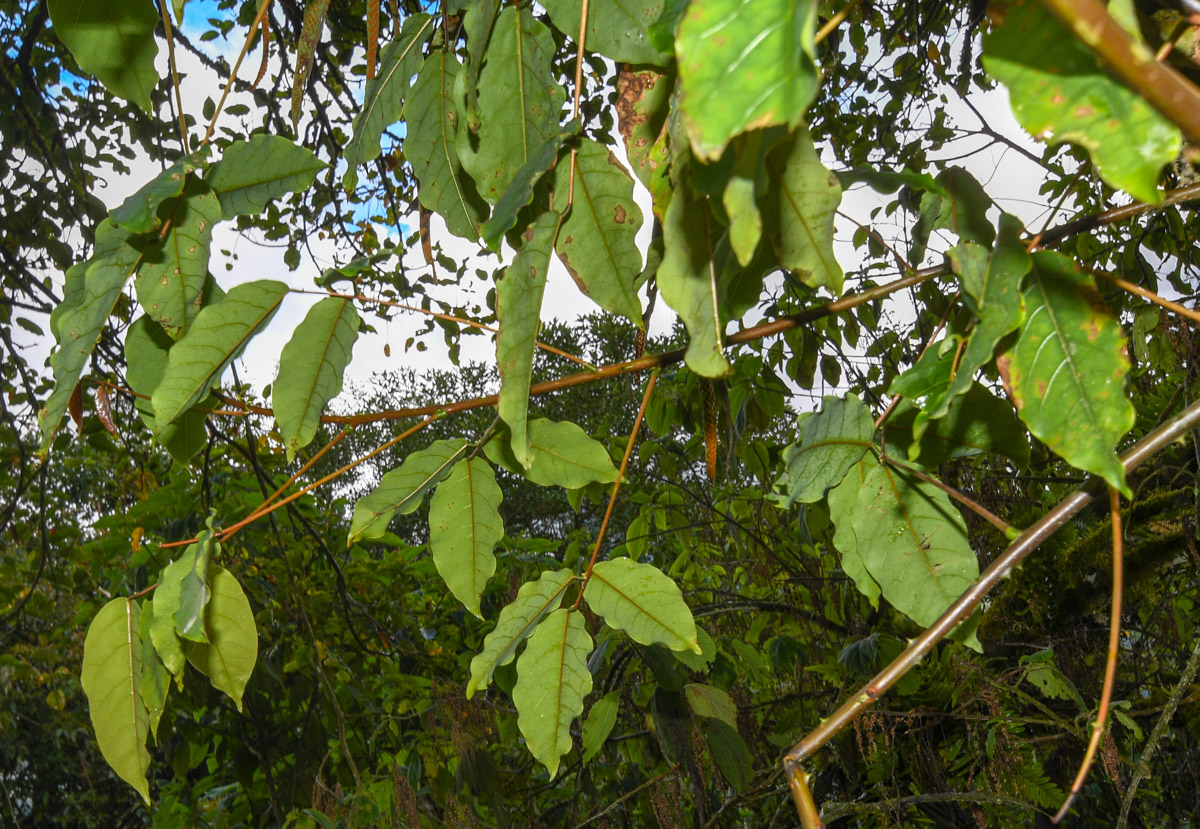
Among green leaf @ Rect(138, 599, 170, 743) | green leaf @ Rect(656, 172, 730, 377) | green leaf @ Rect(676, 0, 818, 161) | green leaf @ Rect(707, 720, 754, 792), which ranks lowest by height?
green leaf @ Rect(707, 720, 754, 792)

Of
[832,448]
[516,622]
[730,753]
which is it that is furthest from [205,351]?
[730,753]

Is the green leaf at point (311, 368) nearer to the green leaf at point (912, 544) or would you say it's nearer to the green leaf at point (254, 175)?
the green leaf at point (254, 175)

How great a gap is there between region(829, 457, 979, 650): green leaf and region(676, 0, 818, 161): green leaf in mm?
324

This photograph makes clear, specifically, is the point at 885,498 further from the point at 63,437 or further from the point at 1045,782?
the point at 63,437

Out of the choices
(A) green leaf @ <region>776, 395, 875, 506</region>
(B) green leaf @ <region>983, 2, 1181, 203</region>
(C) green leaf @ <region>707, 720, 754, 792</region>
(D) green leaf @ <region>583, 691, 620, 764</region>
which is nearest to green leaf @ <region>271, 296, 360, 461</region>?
(A) green leaf @ <region>776, 395, 875, 506</region>

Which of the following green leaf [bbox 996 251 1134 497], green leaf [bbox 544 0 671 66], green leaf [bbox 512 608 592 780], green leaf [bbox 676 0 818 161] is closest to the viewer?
green leaf [bbox 676 0 818 161]

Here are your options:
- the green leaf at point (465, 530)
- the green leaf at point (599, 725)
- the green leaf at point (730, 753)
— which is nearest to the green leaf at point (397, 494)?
the green leaf at point (465, 530)

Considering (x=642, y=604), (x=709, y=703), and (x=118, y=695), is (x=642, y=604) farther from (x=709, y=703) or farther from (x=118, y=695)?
(x=709, y=703)

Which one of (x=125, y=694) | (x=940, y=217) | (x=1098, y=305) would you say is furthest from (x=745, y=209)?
(x=125, y=694)

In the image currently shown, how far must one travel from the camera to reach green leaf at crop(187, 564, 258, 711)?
529mm

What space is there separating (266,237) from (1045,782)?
8.29ft

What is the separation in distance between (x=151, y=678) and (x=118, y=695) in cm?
3

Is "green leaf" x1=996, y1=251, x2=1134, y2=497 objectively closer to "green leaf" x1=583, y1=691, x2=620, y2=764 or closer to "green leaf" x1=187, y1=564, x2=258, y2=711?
A: "green leaf" x1=187, y1=564, x2=258, y2=711

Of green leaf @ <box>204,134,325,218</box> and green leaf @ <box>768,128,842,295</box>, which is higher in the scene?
green leaf @ <box>204,134,325,218</box>
